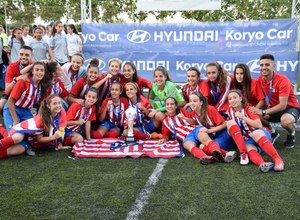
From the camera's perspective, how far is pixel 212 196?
2871 millimetres

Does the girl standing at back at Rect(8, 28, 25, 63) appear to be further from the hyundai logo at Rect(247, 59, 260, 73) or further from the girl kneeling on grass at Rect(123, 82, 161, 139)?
the hyundai logo at Rect(247, 59, 260, 73)

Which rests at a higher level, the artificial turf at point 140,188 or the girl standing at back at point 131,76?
the girl standing at back at point 131,76

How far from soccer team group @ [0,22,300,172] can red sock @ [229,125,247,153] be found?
0.04 ft

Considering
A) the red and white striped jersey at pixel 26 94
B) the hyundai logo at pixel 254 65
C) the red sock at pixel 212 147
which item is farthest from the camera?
the hyundai logo at pixel 254 65

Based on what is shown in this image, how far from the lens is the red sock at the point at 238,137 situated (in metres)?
3.78

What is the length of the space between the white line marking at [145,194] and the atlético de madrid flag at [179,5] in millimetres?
6026

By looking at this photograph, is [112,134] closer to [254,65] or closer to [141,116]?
[141,116]

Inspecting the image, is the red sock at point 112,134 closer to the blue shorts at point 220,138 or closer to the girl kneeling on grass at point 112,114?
the girl kneeling on grass at point 112,114

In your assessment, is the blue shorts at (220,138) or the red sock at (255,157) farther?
the blue shorts at (220,138)

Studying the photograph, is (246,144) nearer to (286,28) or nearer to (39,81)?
(39,81)

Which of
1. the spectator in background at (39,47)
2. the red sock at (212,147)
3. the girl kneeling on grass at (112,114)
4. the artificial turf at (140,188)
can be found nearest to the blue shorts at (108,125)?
the girl kneeling on grass at (112,114)

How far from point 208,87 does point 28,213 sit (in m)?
3.01

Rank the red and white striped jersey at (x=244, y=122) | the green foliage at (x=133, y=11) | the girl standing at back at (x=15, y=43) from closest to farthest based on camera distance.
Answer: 1. the red and white striped jersey at (x=244, y=122)
2. the girl standing at back at (x=15, y=43)
3. the green foliage at (x=133, y=11)

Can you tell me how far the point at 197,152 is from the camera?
3.97 meters
